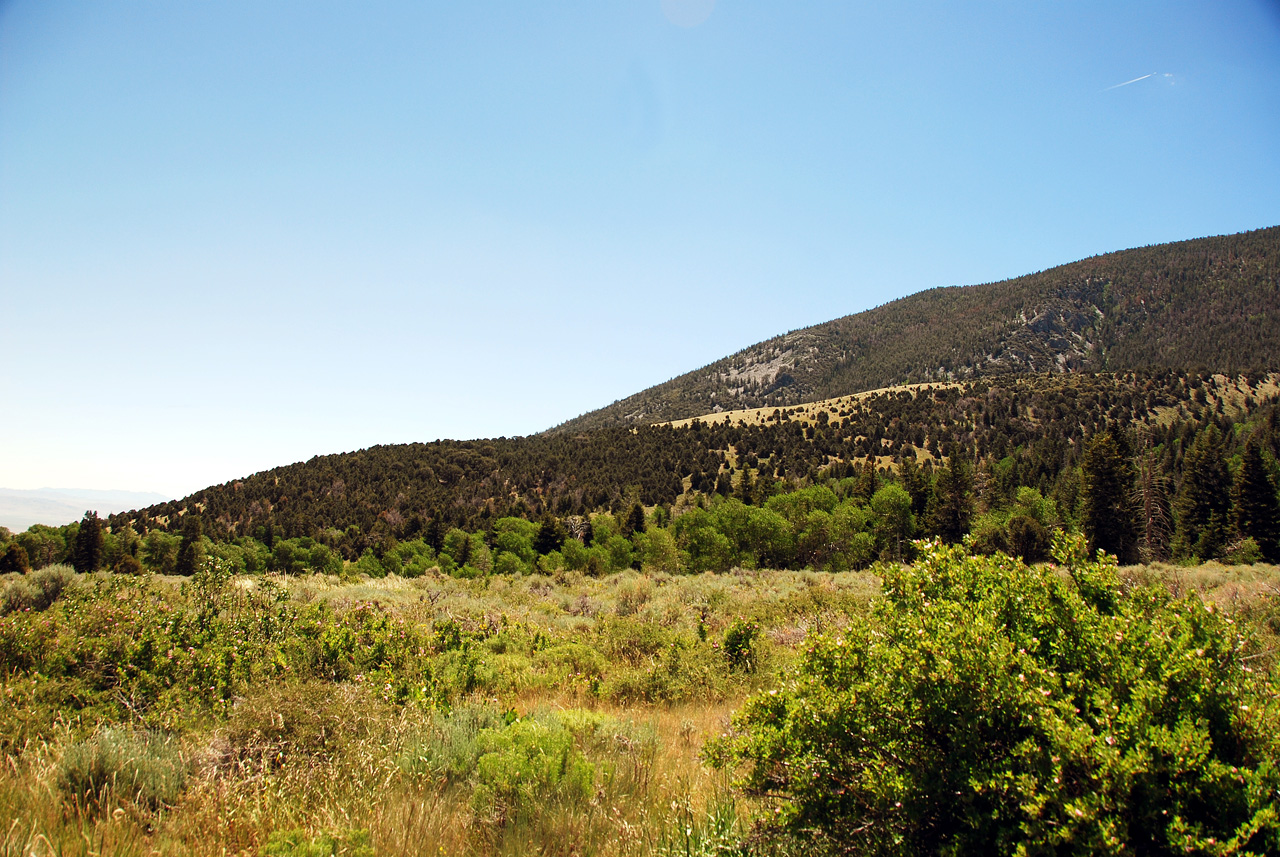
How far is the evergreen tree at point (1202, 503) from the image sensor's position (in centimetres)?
4784

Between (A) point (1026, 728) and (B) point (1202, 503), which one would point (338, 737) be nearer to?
(A) point (1026, 728)

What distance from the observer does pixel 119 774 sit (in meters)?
4.00

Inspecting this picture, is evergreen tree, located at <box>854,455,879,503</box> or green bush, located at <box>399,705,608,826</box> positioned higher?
green bush, located at <box>399,705,608,826</box>

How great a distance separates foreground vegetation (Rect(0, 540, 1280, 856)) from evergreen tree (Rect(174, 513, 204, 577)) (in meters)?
38.8

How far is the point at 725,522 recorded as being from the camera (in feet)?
162

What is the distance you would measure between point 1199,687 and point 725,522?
155 ft

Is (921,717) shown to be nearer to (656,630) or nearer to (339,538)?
(656,630)

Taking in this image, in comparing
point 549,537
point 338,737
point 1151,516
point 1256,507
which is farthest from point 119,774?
point 1256,507

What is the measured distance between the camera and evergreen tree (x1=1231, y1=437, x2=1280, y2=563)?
44.7 metres

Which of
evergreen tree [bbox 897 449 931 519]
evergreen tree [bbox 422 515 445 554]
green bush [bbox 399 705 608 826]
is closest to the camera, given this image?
green bush [bbox 399 705 608 826]

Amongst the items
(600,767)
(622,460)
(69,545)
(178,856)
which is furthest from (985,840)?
(622,460)

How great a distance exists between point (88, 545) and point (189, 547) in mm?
5917

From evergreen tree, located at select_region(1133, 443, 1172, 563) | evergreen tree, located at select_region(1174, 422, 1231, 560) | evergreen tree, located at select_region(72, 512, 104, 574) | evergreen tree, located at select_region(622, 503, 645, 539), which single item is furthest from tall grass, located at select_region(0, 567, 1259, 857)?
evergreen tree, located at select_region(1174, 422, 1231, 560)

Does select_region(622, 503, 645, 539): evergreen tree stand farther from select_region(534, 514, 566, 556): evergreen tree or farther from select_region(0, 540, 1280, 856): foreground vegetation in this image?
select_region(0, 540, 1280, 856): foreground vegetation
